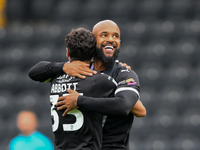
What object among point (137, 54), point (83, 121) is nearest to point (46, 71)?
point (83, 121)

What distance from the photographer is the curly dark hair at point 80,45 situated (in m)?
2.23

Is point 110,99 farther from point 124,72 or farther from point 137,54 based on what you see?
point 137,54

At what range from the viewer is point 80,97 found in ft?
7.02

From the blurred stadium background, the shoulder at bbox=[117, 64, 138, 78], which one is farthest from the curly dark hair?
the blurred stadium background

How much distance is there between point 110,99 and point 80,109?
0.23m

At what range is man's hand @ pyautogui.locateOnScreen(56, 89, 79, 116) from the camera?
2.15 metres

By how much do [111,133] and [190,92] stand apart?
4.33 m

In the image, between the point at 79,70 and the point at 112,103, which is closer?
the point at 112,103

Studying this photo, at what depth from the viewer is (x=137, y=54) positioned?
662 cm

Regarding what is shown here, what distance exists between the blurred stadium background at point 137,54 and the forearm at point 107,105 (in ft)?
12.2

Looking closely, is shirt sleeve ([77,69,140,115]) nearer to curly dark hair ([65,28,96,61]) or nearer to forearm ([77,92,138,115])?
forearm ([77,92,138,115])

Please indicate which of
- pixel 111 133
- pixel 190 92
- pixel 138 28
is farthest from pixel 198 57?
pixel 111 133

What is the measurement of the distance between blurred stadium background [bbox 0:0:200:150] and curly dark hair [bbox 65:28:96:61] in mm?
3719

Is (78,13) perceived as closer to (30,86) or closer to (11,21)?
(11,21)
